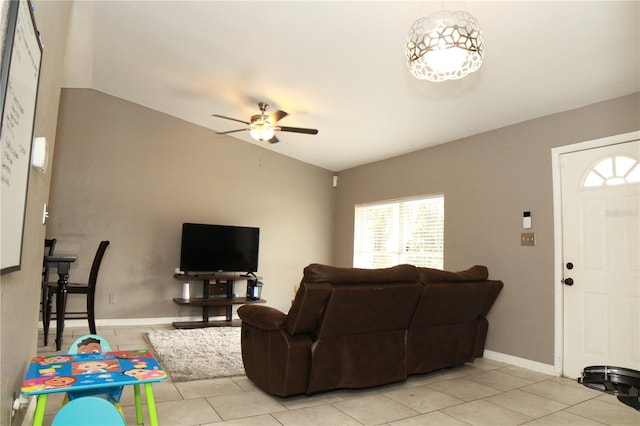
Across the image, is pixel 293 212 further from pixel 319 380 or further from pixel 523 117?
pixel 319 380

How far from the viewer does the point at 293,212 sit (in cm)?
754

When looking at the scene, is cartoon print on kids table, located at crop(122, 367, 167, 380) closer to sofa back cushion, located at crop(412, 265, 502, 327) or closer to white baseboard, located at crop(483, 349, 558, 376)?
sofa back cushion, located at crop(412, 265, 502, 327)

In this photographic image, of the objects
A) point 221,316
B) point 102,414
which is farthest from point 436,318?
point 221,316

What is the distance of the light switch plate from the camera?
4375 millimetres

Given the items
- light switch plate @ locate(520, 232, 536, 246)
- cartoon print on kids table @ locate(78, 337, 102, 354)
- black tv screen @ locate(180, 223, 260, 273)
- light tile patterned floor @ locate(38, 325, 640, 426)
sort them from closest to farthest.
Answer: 1. cartoon print on kids table @ locate(78, 337, 102, 354)
2. light tile patterned floor @ locate(38, 325, 640, 426)
3. light switch plate @ locate(520, 232, 536, 246)
4. black tv screen @ locate(180, 223, 260, 273)

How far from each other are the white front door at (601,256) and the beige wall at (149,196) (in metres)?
4.54

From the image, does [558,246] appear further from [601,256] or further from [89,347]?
[89,347]

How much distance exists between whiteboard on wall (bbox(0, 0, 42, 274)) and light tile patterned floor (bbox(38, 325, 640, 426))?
68.3 inches

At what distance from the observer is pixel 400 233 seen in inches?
253

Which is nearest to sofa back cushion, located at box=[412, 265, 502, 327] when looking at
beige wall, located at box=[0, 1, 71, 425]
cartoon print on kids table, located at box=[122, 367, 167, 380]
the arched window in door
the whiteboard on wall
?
the arched window in door

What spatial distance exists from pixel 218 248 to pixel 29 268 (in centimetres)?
431

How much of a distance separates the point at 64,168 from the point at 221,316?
3130 millimetres

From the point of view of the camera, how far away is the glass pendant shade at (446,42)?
7.84 feet

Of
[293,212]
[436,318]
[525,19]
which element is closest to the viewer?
[525,19]
